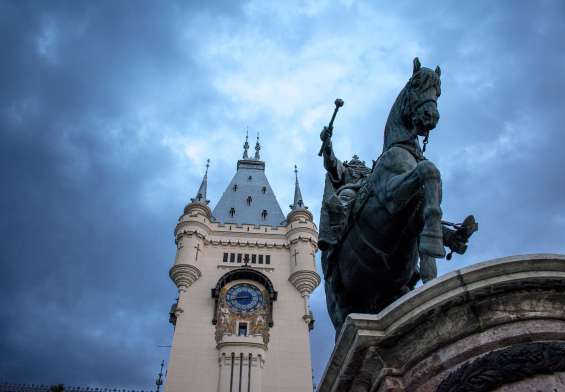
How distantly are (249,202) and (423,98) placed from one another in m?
44.2

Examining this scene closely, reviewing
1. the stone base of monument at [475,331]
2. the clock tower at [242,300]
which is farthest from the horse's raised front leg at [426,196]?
the clock tower at [242,300]

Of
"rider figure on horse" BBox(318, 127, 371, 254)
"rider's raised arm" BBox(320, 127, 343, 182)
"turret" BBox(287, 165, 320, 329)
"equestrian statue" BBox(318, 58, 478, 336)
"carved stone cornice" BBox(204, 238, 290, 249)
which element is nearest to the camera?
"equestrian statue" BBox(318, 58, 478, 336)

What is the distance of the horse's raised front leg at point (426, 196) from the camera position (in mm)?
3459

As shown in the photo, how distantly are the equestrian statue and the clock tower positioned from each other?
28475 mm

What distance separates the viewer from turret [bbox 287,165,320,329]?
1484 inches

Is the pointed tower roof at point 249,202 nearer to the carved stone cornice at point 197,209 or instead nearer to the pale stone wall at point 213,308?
the carved stone cornice at point 197,209

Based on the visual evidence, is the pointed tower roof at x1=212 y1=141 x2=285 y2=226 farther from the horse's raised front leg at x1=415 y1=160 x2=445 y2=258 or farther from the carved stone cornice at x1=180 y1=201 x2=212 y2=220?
the horse's raised front leg at x1=415 y1=160 x2=445 y2=258

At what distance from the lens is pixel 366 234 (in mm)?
4383

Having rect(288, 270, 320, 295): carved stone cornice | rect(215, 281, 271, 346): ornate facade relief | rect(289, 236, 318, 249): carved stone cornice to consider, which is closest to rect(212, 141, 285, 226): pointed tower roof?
rect(289, 236, 318, 249): carved stone cornice

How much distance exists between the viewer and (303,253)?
129 ft

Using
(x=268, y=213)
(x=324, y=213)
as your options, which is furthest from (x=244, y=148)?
(x=324, y=213)

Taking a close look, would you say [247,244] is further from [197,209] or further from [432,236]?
[432,236]

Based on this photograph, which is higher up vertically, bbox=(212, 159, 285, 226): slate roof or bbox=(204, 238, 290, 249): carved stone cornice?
bbox=(212, 159, 285, 226): slate roof

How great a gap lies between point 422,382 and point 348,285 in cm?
195
